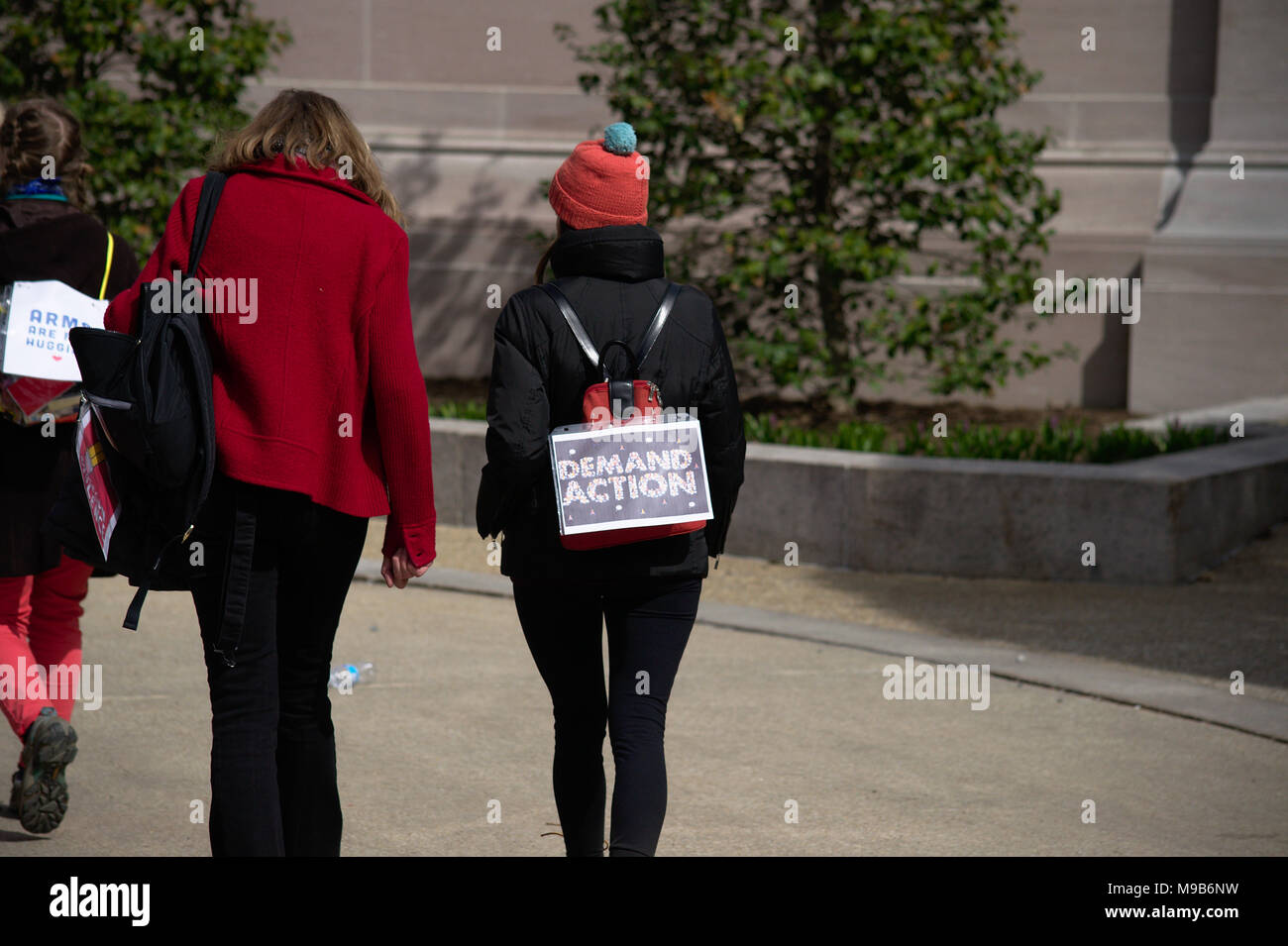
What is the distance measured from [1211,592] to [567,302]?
502 cm

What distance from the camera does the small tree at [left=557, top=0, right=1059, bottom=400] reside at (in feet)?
31.4

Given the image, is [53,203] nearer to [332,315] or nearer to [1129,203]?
[332,315]

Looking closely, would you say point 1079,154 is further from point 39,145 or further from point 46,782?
point 46,782

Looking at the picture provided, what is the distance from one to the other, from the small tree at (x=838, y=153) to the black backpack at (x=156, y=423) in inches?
258

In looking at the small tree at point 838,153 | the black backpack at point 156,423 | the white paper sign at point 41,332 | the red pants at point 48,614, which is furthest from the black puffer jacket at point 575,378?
the small tree at point 838,153

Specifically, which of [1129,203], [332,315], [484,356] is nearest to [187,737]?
[332,315]

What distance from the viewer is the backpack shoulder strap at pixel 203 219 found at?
10.4ft

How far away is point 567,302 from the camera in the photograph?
3469 mm

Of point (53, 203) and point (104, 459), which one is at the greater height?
point (53, 203)

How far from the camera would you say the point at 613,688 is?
3.54 m

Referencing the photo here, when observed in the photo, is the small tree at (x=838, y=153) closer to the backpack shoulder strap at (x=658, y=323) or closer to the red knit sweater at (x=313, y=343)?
the backpack shoulder strap at (x=658, y=323)

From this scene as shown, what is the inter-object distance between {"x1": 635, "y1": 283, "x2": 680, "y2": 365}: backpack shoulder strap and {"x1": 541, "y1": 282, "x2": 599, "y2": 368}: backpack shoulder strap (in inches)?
3.8

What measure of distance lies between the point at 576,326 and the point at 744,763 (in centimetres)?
209

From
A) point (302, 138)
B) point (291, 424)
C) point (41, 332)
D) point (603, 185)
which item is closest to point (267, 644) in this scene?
point (291, 424)
